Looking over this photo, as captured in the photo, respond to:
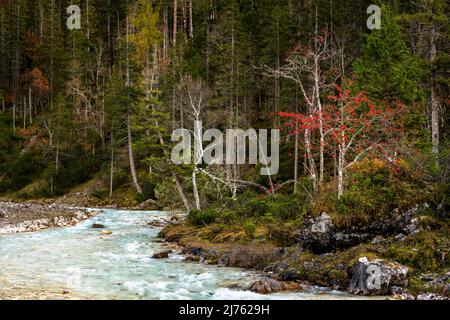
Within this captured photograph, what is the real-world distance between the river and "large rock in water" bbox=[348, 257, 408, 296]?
1.62ft

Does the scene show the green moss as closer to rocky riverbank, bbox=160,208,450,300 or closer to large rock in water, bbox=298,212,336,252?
rocky riverbank, bbox=160,208,450,300

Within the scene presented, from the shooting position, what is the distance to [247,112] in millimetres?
47594

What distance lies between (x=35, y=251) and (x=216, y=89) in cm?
2940

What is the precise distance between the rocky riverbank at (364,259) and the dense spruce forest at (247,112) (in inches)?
3.2

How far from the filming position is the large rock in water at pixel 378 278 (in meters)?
11.8

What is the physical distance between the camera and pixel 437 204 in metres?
14.4

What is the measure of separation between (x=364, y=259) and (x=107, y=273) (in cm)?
828

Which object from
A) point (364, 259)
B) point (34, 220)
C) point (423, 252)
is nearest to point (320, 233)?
point (364, 259)

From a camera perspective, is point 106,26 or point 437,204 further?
point 106,26

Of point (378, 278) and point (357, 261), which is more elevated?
point (357, 261)

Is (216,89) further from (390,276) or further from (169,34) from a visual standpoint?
(390,276)

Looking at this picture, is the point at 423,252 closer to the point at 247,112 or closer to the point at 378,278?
the point at 378,278

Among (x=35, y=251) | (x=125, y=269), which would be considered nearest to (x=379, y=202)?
(x=125, y=269)

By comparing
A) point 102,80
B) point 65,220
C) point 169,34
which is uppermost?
point 169,34
